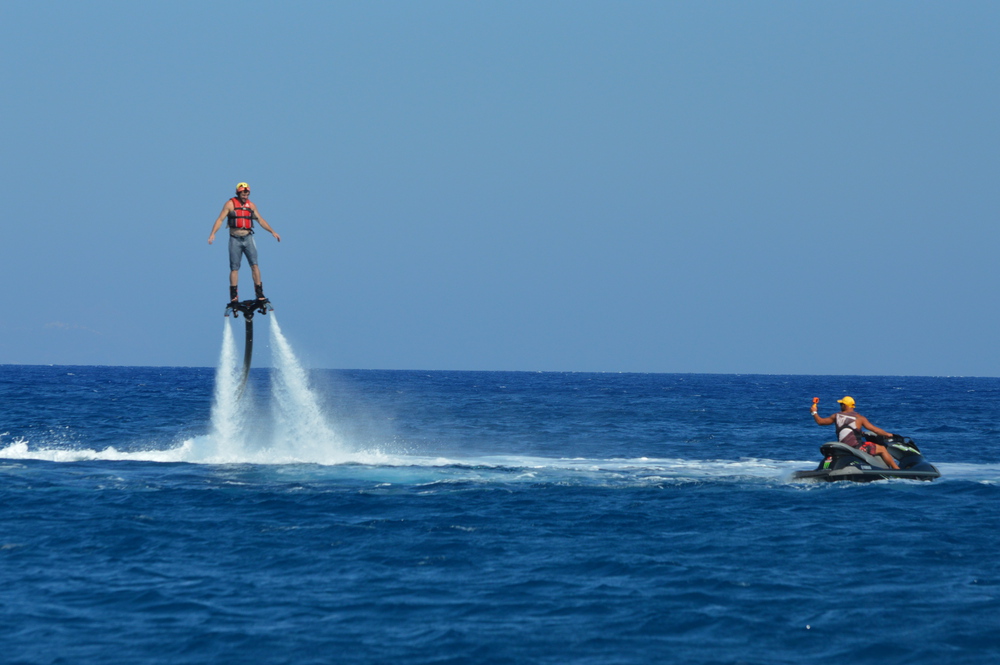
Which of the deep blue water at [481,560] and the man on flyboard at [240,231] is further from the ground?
the man on flyboard at [240,231]

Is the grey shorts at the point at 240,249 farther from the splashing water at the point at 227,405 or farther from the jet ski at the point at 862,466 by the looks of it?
the jet ski at the point at 862,466

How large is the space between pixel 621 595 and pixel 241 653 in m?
5.93

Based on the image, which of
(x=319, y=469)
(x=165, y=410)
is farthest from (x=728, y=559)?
(x=165, y=410)

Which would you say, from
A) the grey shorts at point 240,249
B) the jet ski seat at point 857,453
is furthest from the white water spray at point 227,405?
the jet ski seat at point 857,453

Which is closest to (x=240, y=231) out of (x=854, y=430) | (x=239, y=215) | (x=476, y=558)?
(x=239, y=215)

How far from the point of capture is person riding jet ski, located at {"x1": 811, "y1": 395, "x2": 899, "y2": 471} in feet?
86.2

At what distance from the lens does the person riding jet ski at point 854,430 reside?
2627 cm

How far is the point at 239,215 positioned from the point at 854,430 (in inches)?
679

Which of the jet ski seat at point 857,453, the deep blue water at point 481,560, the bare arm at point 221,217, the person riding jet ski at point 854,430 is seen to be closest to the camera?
the deep blue water at point 481,560

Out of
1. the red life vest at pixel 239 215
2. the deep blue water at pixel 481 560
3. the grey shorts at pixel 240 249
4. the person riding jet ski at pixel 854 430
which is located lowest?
the deep blue water at pixel 481 560

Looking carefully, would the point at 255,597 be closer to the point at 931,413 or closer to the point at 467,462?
the point at 467,462

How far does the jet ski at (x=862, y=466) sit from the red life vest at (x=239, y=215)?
16.2m

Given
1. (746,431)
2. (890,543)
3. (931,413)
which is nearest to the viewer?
(890,543)

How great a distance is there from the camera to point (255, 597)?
49.4ft
